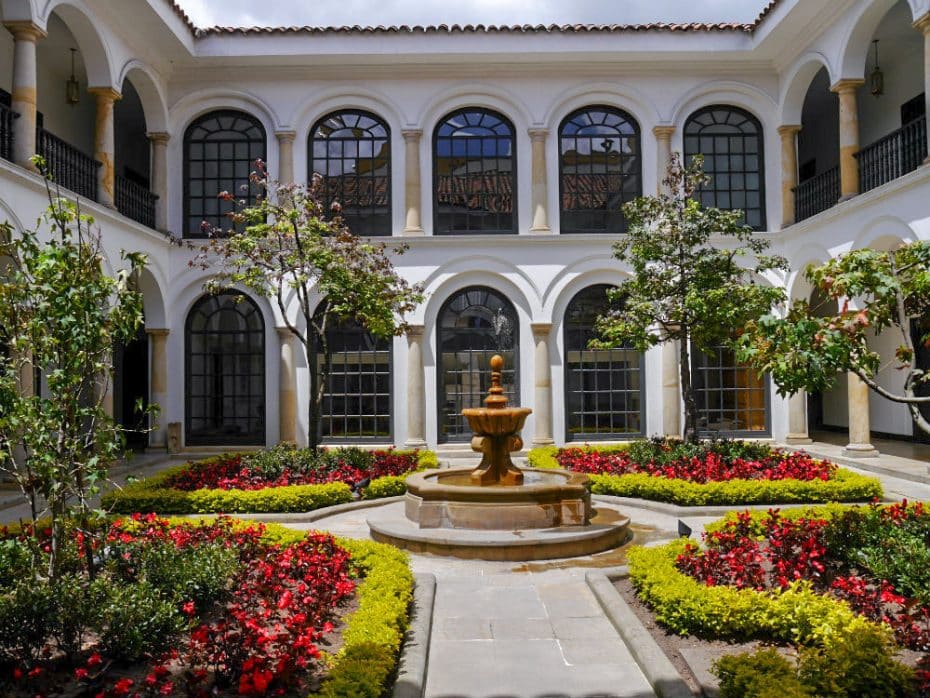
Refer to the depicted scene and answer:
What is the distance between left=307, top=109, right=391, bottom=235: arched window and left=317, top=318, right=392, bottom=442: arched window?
284 cm

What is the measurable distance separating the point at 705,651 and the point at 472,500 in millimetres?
3811

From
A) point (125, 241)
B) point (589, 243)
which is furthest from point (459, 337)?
point (125, 241)

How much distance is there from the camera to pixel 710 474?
11.8 meters

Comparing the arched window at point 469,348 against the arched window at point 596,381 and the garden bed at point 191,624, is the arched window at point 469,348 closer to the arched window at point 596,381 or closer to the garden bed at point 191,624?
the arched window at point 596,381

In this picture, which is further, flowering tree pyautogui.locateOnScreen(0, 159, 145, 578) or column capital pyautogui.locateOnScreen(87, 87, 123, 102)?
column capital pyautogui.locateOnScreen(87, 87, 123, 102)

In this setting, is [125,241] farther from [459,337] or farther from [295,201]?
[459,337]

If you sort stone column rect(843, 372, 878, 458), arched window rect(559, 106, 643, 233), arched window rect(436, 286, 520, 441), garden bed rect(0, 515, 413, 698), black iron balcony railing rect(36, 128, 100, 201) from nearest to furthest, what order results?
garden bed rect(0, 515, 413, 698), black iron balcony railing rect(36, 128, 100, 201), stone column rect(843, 372, 878, 458), arched window rect(436, 286, 520, 441), arched window rect(559, 106, 643, 233)

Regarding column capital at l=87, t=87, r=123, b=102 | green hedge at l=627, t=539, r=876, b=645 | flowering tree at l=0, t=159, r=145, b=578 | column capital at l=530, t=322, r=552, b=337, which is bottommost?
green hedge at l=627, t=539, r=876, b=645

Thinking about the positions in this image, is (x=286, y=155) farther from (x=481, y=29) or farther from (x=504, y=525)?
(x=504, y=525)

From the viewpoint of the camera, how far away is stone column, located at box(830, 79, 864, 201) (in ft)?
49.5

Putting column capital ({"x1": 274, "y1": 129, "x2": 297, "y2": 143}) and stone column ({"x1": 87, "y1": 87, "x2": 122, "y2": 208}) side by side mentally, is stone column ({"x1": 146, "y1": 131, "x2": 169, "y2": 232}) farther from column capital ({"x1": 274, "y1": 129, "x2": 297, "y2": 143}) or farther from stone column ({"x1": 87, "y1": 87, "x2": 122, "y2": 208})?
column capital ({"x1": 274, "y1": 129, "x2": 297, "y2": 143})

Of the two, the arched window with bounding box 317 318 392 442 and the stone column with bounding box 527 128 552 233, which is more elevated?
the stone column with bounding box 527 128 552 233

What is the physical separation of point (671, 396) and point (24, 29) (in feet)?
45.5

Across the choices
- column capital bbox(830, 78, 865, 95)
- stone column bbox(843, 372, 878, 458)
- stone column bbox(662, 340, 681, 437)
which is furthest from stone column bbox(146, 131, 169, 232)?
stone column bbox(843, 372, 878, 458)
